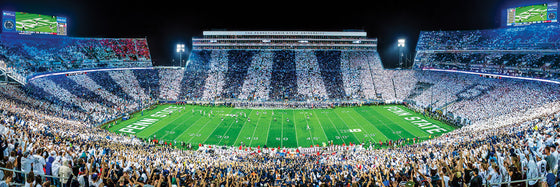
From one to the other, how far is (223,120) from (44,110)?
1737 centimetres

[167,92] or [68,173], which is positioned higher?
[167,92]

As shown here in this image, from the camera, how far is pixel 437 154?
16.4 metres

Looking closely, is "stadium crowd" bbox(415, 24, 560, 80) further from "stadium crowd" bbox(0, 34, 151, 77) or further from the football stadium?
"stadium crowd" bbox(0, 34, 151, 77)

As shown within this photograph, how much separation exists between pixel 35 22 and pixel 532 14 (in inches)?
2931

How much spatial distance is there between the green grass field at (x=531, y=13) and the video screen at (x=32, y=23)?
72360 millimetres

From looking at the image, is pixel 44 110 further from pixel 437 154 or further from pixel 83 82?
pixel 437 154

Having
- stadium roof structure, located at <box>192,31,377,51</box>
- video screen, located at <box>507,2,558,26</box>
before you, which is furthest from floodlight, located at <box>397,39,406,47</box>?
video screen, located at <box>507,2,558,26</box>

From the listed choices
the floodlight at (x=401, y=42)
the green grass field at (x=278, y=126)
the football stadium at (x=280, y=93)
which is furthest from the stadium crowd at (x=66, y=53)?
the floodlight at (x=401, y=42)

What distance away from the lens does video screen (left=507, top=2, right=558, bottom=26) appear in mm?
45875

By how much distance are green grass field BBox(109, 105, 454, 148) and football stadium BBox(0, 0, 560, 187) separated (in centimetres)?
20

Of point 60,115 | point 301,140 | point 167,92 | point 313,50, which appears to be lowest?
point 301,140

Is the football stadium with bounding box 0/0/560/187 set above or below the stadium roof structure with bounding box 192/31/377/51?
below

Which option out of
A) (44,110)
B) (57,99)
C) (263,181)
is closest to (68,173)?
(263,181)

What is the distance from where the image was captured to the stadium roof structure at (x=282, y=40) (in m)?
71.2
